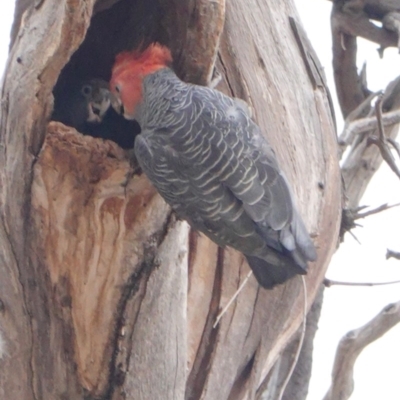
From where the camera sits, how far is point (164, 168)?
2148 millimetres

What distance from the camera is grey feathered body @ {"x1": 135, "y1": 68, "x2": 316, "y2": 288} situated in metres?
2.19

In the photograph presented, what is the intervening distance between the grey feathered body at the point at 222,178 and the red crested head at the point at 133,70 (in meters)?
0.25

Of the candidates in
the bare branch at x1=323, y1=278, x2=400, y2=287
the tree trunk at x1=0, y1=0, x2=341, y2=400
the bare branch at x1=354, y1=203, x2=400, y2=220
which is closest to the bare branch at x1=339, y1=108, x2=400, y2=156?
A: the bare branch at x1=354, y1=203, x2=400, y2=220

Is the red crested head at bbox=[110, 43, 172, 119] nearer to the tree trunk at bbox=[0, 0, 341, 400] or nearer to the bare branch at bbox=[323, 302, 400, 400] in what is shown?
the tree trunk at bbox=[0, 0, 341, 400]

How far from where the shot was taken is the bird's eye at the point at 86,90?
3.06m

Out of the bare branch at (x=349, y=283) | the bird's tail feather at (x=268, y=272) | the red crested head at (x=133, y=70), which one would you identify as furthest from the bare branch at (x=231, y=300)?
the red crested head at (x=133, y=70)

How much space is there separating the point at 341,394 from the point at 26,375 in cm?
146

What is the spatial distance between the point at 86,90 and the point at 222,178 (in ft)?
3.62

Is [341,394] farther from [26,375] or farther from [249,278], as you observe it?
[26,375]

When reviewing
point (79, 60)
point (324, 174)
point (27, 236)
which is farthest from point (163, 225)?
point (79, 60)

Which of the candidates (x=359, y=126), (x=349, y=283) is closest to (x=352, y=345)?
(x=349, y=283)

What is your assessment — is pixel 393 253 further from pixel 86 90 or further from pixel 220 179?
pixel 86 90

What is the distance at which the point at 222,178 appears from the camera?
220 centimetres

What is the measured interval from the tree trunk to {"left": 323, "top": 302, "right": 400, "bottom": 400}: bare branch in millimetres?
578
